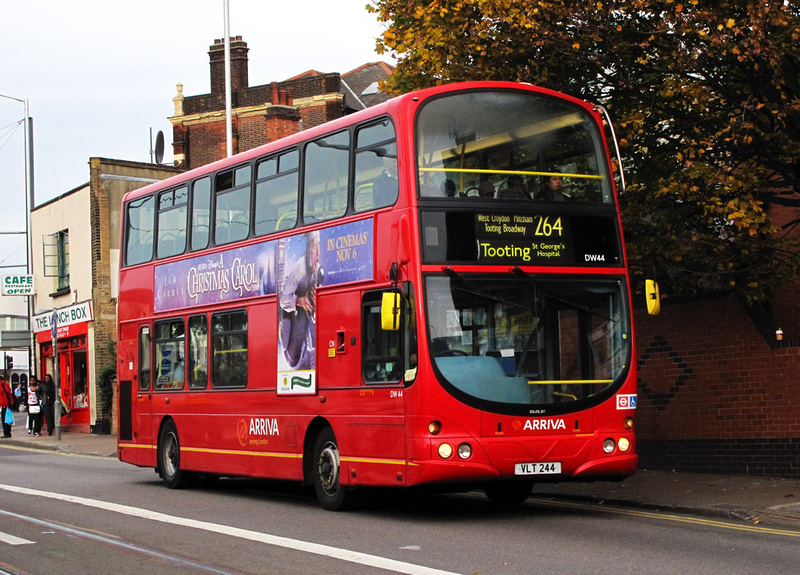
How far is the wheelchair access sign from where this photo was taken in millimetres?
36969

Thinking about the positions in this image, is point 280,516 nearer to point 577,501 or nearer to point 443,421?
point 443,421

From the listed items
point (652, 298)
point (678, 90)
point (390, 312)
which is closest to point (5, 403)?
point (390, 312)

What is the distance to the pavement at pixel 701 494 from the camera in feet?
39.1

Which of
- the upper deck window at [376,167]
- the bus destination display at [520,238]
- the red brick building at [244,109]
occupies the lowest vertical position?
the bus destination display at [520,238]

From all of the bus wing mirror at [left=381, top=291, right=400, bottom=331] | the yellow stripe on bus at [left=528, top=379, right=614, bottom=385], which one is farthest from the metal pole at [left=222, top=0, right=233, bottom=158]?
the yellow stripe on bus at [left=528, top=379, right=614, bottom=385]

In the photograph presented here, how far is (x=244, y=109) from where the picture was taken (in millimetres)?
50750

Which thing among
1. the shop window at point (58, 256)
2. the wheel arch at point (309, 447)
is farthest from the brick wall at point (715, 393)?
the shop window at point (58, 256)

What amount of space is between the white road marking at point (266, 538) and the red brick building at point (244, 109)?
35664 mm

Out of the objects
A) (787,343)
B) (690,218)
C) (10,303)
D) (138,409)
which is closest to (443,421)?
(690,218)

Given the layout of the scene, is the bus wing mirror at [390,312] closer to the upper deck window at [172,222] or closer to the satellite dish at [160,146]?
the upper deck window at [172,222]

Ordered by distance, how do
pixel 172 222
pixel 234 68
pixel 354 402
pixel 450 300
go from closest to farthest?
pixel 450 300 → pixel 354 402 → pixel 172 222 → pixel 234 68

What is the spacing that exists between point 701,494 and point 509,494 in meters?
2.30

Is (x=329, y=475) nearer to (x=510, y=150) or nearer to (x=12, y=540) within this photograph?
(x=12, y=540)

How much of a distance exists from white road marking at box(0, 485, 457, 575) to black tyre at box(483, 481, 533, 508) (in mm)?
3269
